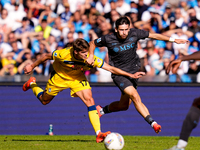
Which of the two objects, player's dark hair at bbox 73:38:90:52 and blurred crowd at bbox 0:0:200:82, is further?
blurred crowd at bbox 0:0:200:82

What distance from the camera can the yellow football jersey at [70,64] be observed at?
24.9 feet

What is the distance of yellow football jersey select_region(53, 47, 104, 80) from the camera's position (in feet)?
24.9

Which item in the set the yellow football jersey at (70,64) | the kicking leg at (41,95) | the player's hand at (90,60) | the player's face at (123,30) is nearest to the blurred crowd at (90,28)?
the kicking leg at (41,95)

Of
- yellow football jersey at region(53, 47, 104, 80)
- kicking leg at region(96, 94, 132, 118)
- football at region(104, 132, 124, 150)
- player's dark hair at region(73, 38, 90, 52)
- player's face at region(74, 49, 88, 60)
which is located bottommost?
football at region(104, 132, 124, 150)

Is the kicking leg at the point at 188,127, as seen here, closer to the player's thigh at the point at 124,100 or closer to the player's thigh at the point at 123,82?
the player's thigh at the point at 123,82

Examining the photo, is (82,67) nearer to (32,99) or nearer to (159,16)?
(32,99)

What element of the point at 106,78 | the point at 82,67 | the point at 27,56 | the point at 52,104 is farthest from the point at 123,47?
the point at 27,56

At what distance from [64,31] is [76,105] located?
2881mm

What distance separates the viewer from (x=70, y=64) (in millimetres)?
7691

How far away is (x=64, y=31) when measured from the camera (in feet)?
40.5

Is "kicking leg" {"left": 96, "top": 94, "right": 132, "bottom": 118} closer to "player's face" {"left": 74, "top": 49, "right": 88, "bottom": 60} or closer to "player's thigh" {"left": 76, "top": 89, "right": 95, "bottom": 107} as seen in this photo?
"player's thigh" {"left": 76, "top": 89, "right": 95, "bottom": 107}

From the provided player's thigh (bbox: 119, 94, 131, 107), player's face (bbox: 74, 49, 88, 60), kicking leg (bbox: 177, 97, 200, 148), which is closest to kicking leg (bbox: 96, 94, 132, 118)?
player's thigh (bbox: 119, 94, 131, 107)

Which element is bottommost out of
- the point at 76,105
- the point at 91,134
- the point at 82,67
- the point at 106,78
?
the point at 91,134

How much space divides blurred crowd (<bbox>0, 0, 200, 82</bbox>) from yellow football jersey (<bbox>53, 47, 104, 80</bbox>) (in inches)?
106
